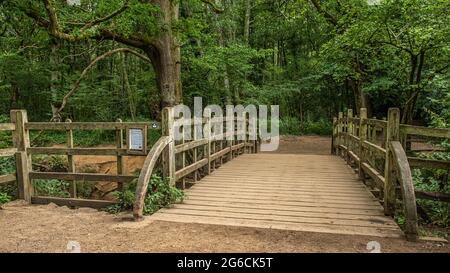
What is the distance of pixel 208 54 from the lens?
38.4 feet

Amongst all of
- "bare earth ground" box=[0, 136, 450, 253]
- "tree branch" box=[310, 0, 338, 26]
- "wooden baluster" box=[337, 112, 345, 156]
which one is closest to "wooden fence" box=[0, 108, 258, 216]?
"bare earth ground" box=[0, 136, 450, 253]

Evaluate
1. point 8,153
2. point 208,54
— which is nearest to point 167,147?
point 8,153

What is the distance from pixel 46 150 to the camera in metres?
6.38

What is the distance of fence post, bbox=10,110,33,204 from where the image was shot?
249 inches

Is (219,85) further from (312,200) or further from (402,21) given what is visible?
(312,200)

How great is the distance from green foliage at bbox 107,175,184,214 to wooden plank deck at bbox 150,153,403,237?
0.47 ft

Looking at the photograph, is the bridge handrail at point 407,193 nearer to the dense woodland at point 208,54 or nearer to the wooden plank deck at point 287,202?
the wooden plank deck at point 287,202

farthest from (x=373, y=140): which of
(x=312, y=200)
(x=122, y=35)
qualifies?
(x=122, y=35)

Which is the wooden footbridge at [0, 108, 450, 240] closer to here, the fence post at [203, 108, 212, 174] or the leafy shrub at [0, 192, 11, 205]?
the fence post at [203, 108, 212, 174]

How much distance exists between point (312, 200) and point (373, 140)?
92.0 inches

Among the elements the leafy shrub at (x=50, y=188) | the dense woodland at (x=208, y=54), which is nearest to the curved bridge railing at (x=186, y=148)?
the dense woodland at (x=208, y=54)

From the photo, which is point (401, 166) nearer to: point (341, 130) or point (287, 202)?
point (287, 202)

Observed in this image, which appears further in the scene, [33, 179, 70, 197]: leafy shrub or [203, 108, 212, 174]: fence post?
[203, 108, 212, 174]: fence post

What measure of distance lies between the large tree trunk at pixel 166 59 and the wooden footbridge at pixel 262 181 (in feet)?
4.58
